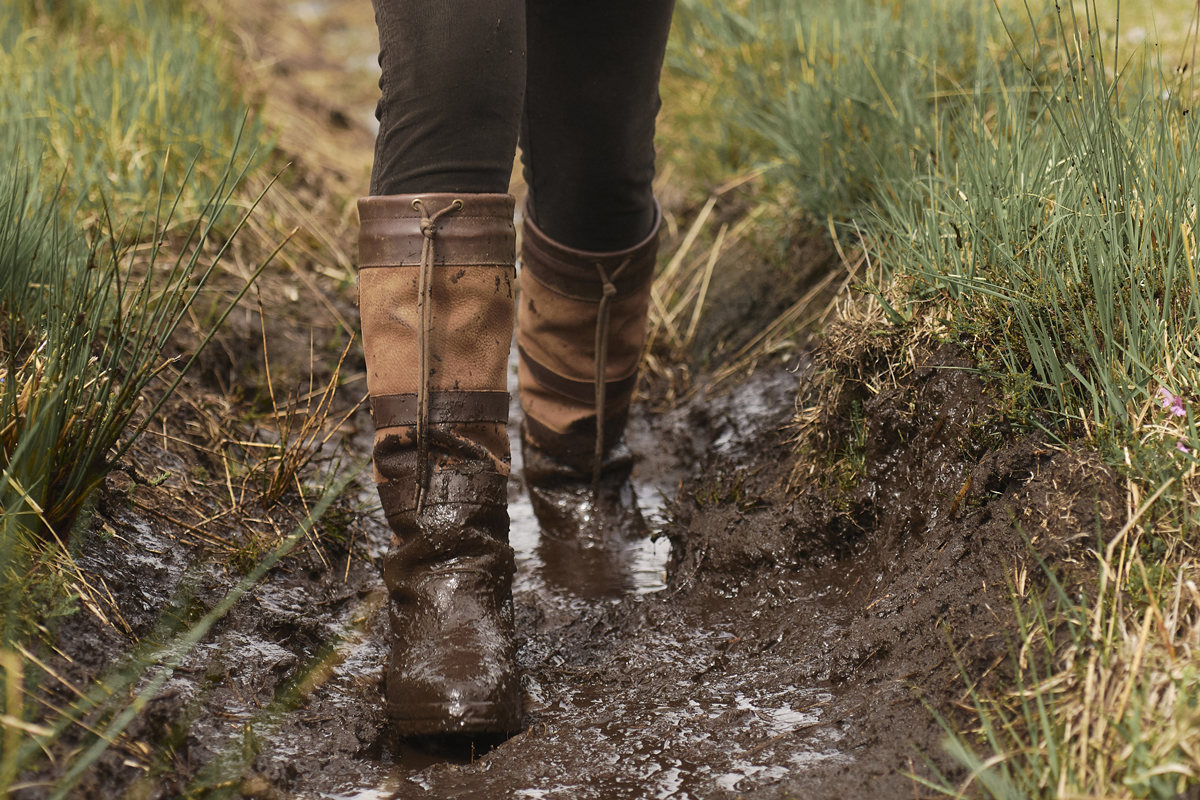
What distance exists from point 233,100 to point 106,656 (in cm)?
268

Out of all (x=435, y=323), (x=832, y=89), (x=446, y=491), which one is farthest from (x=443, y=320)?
(x=832, y=89)

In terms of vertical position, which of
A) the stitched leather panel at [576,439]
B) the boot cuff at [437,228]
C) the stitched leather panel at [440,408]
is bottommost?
the stitched leather panel at [576,439]

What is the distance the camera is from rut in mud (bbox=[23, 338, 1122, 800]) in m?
1.21

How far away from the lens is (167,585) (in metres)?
1.51

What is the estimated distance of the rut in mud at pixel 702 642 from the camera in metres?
1.21

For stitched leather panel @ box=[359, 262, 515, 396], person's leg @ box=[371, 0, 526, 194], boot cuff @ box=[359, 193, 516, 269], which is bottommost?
stitched leather panel @ box=[359, 262, 515, 396]

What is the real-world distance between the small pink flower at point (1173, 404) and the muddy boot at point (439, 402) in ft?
3.15

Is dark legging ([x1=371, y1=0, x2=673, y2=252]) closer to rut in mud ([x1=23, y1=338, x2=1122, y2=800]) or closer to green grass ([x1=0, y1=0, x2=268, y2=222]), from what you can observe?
rut in mud ([x1=23, y1=338, x2=1122, y2=800])

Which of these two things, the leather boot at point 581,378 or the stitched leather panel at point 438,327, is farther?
the leather boot at point 581,378

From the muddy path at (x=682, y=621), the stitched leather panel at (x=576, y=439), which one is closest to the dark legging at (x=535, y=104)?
the stitched leather panel at (x=576, y=439)

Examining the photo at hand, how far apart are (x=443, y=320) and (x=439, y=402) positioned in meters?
0.13

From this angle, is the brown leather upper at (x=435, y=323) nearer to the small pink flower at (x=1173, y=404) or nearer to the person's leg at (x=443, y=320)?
the person's leg at (x=443, y=320)

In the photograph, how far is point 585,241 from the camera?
204 centimetres

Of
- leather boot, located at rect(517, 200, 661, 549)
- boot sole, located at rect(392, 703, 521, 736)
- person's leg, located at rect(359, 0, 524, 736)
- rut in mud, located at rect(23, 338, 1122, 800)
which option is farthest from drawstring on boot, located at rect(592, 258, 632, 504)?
boot sole, located at rect(392, 703, 521, 736)
